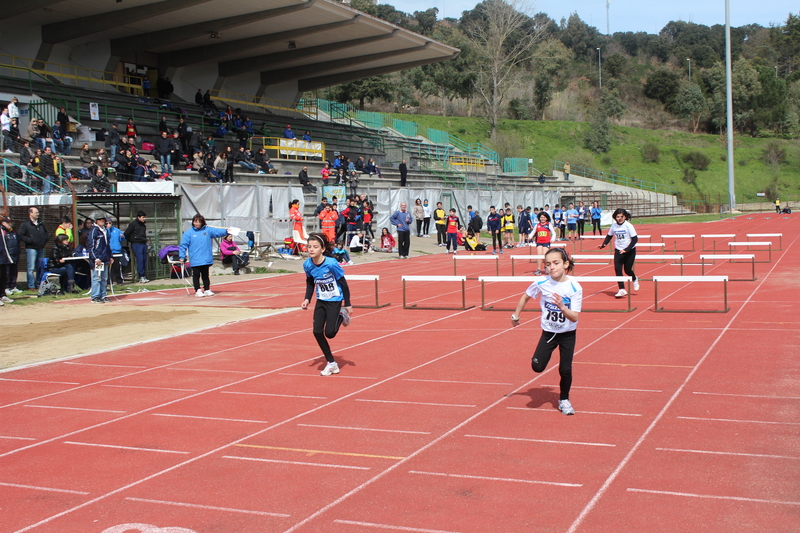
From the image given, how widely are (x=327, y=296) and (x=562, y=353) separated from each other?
10.4ft

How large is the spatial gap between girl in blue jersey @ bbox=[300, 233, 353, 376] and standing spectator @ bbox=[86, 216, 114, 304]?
9032mm

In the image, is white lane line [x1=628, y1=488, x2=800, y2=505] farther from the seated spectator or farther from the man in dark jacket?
the seated spectator

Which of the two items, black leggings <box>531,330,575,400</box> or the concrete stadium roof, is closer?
black leggings <box>531,330,575,400</box>

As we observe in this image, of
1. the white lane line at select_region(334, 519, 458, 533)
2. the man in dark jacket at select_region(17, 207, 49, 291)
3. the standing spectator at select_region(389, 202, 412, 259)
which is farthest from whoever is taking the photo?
the standing spectator at select_region(389, 202, 412, 259)

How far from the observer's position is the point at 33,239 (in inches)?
686

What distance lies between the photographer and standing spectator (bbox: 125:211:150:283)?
64.2 feet

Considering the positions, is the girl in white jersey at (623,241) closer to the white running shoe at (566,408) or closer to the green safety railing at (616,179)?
the white running shoe at (566,408)

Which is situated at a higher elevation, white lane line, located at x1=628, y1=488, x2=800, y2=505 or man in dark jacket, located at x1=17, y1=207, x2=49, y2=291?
man in dark jacket, located at x1=17, y1=207, x2=49, y2=291

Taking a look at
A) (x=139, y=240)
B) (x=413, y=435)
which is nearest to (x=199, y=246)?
(x=139, y=240)

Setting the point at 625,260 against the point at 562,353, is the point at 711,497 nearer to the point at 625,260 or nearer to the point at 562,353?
the point at 562,353

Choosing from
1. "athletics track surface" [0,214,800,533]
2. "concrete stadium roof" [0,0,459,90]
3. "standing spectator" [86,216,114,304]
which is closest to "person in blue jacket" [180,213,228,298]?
"standing spectator" [86,216,114,304]

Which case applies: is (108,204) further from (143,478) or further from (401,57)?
(401,57)

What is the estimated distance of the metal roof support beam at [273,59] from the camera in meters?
42.5

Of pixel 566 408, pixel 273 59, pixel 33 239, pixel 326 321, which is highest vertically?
pixel 273 59
